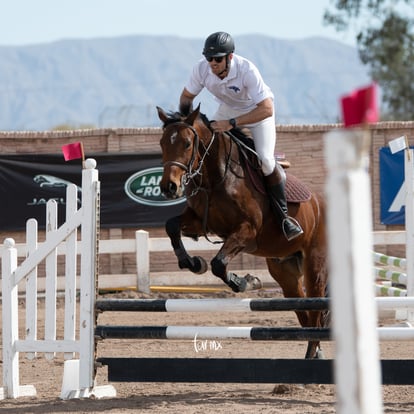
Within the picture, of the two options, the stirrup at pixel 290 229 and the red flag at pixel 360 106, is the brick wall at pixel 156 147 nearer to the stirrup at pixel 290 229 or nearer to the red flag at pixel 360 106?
the stirrup at pixel 290 229

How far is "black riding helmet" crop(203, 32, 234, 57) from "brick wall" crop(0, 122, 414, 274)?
7746 millimetres

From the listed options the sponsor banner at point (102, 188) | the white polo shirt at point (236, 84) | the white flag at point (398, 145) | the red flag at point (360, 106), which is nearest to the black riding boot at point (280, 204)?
the white polo shirt at point (236, 84)

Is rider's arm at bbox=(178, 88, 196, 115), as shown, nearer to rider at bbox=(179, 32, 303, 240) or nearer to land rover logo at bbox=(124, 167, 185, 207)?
rider at bbox=(179, 32, 303, 240)

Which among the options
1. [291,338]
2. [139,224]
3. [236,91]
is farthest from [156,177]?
[291,338]

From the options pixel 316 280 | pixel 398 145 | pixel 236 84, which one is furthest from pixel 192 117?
pixel 398 145

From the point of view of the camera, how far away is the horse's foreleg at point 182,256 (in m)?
6.59

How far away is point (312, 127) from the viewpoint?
1471cm

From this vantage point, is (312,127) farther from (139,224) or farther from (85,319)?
(85,319)

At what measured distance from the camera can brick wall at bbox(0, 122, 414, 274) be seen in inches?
568

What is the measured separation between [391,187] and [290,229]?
793 cm

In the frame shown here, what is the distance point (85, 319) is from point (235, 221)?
123 centimetres

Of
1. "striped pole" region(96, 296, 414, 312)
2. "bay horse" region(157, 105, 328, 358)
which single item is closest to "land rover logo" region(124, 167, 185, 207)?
"bay horse" region(157, 105, 328, 358)

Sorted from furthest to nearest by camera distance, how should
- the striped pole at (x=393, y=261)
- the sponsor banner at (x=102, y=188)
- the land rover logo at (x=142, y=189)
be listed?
the land rover logo at (x=142, y=189)
the sponsor banner at (x=102, y=188)
the striped pole at (x=393, y=261)

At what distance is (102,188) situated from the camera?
14305 millimetres
